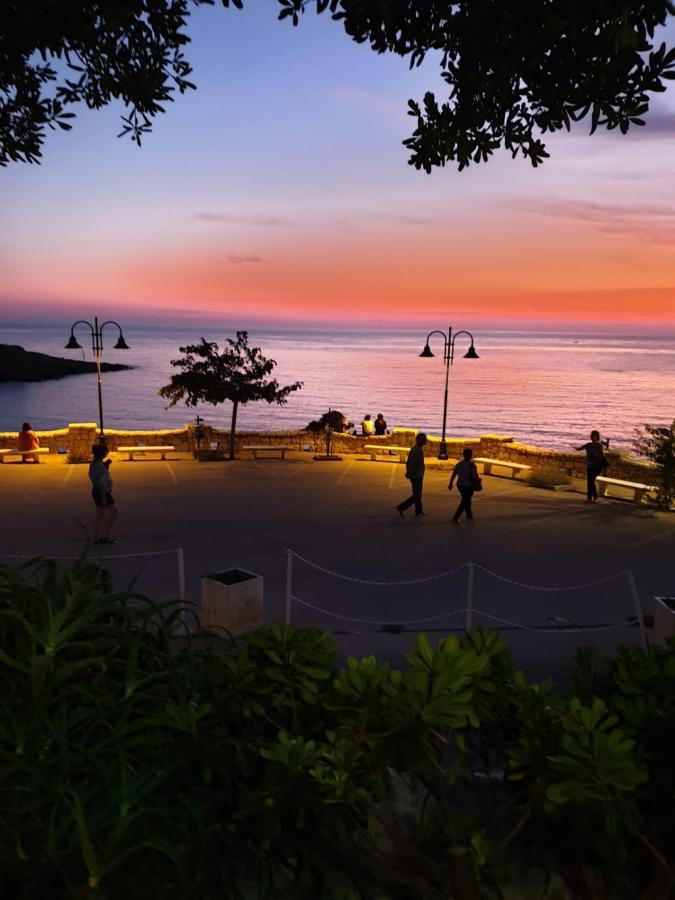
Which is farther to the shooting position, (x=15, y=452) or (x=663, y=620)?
(x=15, y=452)

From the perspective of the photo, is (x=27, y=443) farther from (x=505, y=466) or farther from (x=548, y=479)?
(x=548, y=479)

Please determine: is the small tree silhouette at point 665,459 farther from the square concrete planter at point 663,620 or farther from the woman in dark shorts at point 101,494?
the woman in dark shorts at point 101,494

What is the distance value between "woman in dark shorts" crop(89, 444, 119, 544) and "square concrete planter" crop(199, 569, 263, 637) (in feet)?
14.3

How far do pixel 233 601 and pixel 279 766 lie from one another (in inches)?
251

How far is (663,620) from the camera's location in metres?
7.93

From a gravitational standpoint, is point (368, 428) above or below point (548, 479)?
above

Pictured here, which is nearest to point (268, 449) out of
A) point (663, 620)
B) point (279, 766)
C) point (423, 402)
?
point (663, 620)

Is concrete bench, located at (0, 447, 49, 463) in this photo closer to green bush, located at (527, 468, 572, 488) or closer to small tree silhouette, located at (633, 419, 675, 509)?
green bush, located at (527, 468, 572, 488)

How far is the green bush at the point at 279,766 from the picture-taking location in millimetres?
1989

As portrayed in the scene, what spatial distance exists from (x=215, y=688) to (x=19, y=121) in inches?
236

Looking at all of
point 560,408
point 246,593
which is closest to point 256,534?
point 246,593

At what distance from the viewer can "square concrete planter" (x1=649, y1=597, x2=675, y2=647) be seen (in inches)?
307

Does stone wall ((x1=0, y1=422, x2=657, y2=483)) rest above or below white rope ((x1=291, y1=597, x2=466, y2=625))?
above

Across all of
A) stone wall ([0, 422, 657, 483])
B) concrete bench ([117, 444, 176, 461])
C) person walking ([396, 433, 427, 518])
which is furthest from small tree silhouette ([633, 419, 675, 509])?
concrete bench ([117, 444, 176, 461])
